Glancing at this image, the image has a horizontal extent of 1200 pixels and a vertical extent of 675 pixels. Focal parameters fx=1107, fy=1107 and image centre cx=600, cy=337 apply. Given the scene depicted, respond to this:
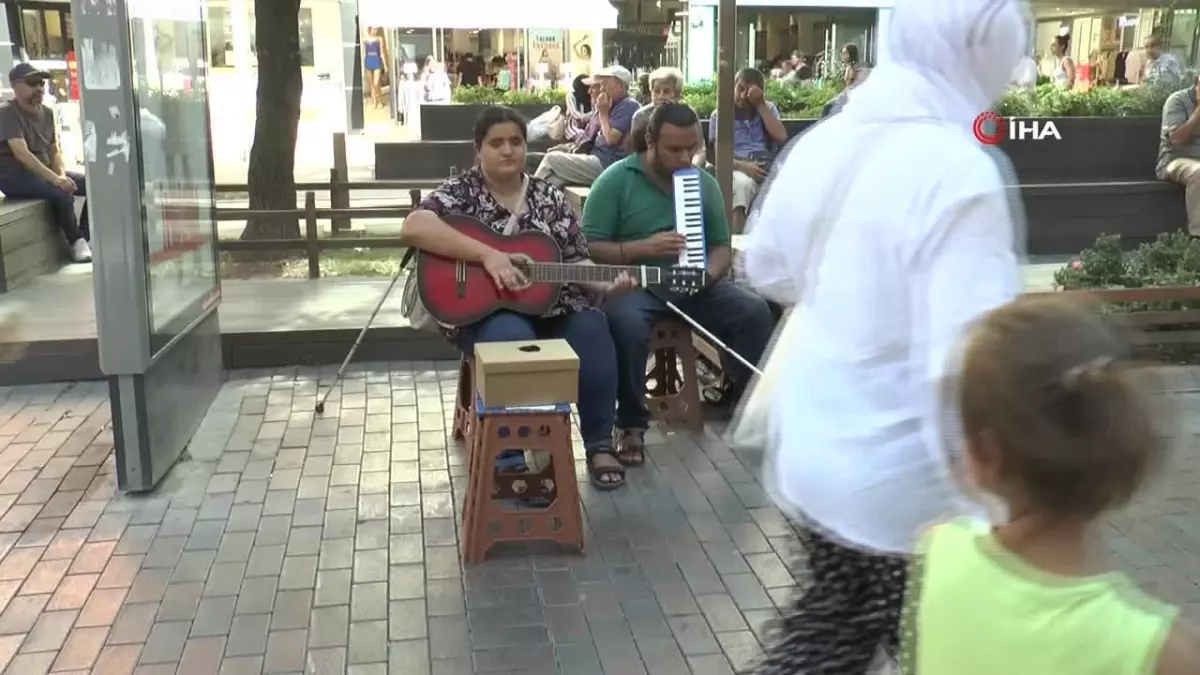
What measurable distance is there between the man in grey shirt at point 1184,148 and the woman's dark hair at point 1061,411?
294 inches

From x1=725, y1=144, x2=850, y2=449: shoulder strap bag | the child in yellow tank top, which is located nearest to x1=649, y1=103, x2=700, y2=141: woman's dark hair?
x1=725, y1=144, x2=850, y2=449: shoulder strap bag

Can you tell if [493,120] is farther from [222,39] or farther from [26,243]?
[222,39]

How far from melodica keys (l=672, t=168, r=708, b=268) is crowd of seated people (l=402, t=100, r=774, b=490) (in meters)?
0.04

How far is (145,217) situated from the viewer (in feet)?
13.2

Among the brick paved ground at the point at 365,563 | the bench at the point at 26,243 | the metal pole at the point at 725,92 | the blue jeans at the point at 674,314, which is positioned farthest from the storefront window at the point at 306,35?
the blue jeans at the point at 674,314

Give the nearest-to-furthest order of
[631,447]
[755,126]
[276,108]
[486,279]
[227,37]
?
[486,279]
[631,447]
[755,126]
[276,108]
[227,37]

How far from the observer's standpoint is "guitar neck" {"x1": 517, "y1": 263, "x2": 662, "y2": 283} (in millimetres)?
4043

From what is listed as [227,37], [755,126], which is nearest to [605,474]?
[755,126]

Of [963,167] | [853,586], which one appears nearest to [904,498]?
[853,586]

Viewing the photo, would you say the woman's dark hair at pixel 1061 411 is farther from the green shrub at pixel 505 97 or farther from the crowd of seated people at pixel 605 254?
the green shrub at pixel 505 97

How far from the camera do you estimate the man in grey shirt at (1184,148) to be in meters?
7.83

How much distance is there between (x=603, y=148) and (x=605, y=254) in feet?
10.2

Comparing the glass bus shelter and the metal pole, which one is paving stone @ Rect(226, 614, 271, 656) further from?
the metal pole

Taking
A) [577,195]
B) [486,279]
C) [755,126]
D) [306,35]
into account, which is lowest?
[486,279]
